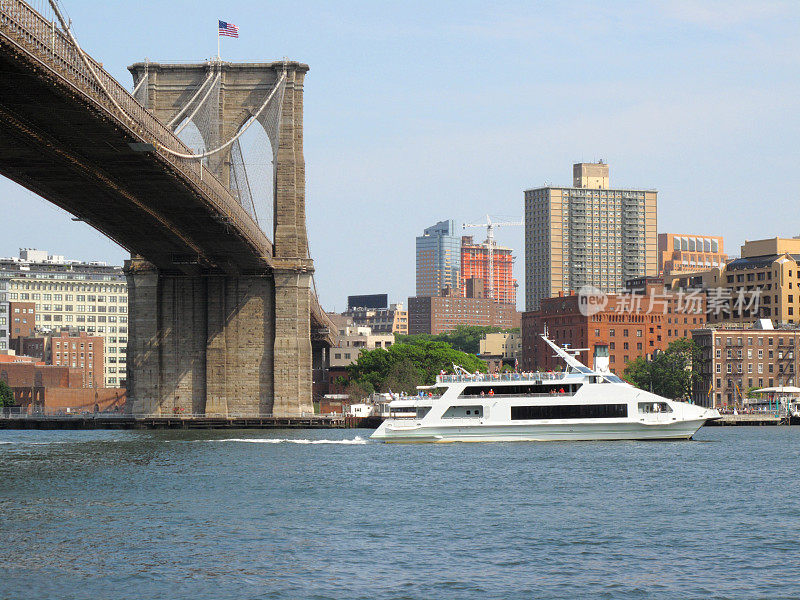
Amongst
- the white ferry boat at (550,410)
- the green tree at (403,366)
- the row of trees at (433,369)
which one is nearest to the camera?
the white ferry boat at (550,410)

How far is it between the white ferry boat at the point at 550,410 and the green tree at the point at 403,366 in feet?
147

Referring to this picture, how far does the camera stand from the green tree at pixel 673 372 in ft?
368

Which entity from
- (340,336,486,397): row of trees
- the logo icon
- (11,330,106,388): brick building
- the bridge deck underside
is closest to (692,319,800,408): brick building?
the logo icon

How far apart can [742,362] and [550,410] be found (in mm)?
62840

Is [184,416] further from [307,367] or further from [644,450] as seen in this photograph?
[644,450]

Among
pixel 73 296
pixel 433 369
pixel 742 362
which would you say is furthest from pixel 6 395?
pixel 73 296

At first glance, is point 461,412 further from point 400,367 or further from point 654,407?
point 400,367

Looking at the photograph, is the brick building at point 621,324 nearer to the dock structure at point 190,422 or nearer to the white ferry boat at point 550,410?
the dock structure at point 190,422

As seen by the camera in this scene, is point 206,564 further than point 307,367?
No

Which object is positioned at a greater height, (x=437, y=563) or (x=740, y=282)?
(x=740, y=282)

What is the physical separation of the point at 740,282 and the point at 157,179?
95542 mm

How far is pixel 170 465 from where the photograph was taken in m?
47.3

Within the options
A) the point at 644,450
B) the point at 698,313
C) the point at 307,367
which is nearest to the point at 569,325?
the point at 698,313

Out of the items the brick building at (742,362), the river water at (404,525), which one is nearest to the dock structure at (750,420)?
the brick building at (742,362)
